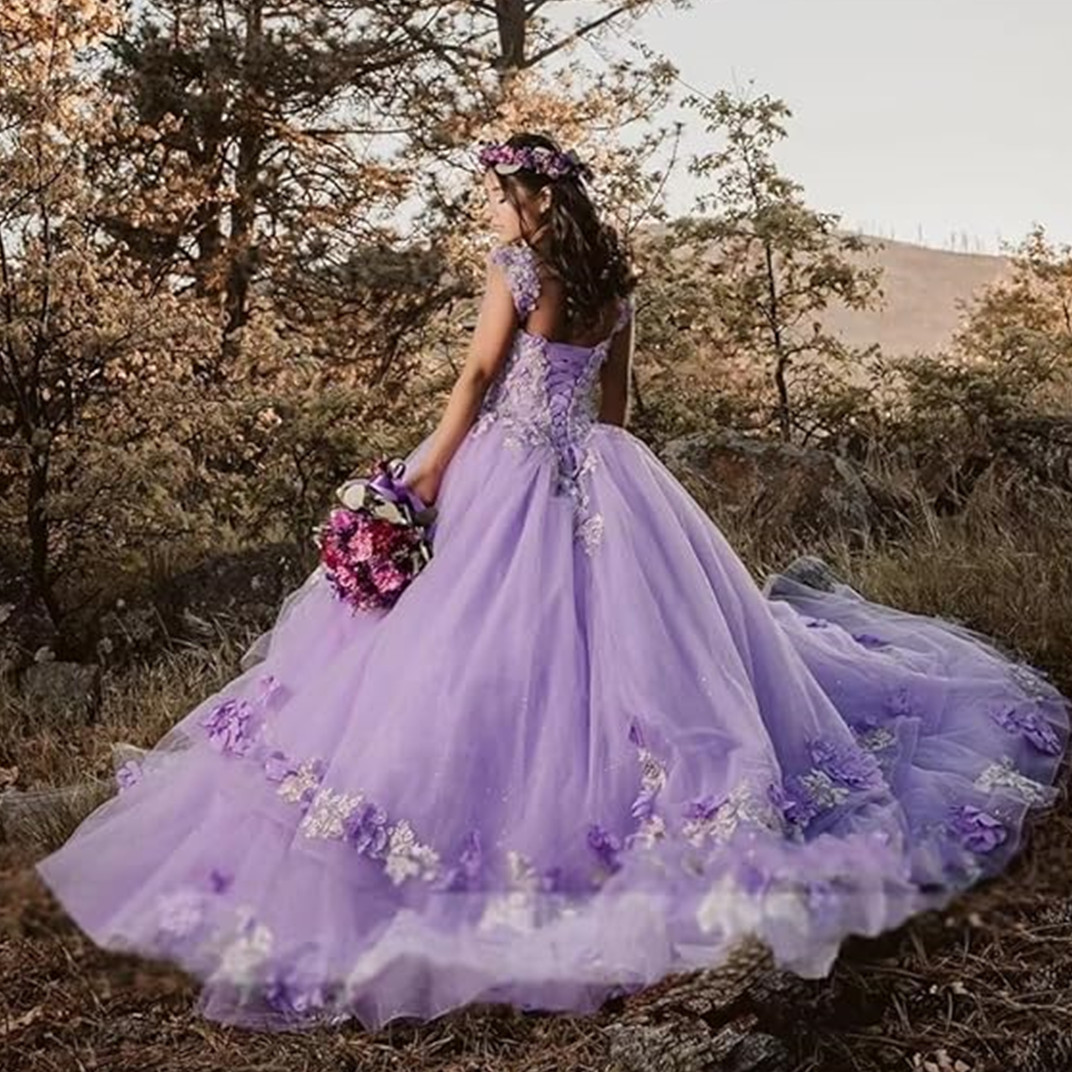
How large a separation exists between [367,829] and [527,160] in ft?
4.75

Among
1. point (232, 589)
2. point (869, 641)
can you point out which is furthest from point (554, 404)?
point (232, 589)

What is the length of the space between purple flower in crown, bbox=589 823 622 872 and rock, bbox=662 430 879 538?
2.83 metres

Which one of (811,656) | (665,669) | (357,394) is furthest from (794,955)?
(357,394)

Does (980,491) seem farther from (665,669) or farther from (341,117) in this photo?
(341,117)

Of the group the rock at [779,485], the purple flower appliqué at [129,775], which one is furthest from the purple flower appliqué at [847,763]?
the rock at [779,485]

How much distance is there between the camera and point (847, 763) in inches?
118

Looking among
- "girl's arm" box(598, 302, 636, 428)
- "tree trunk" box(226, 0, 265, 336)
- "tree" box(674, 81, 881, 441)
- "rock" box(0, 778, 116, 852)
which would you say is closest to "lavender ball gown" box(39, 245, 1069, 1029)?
"girl's arm" box(598, 302, 636, 428)

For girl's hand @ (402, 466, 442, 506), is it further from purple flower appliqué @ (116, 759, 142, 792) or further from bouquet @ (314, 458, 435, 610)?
purple flower appliqué @ (116, 759, 142, 792)

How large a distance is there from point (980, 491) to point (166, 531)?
3454 mm

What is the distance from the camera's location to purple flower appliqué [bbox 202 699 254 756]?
3.15 meters

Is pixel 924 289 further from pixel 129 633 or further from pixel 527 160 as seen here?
pixel 527 160

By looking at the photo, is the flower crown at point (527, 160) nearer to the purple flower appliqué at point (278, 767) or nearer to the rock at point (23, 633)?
the purple flower appliqué at point (278, 767)

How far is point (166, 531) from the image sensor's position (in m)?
6.49

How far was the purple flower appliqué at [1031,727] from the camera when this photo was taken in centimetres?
330
